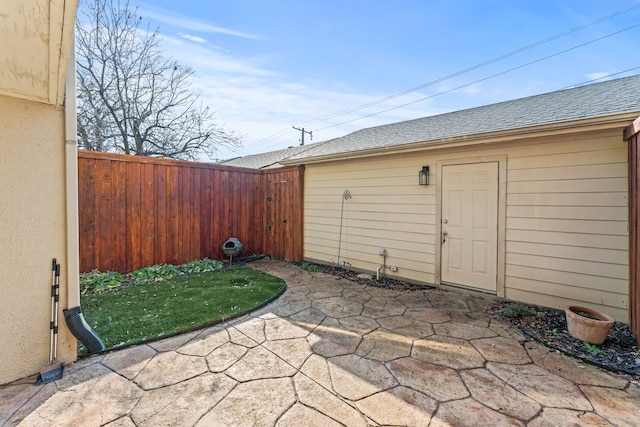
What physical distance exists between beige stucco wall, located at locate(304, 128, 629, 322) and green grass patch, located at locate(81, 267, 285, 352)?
2404 mm

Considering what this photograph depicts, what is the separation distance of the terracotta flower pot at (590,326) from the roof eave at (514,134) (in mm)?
2057

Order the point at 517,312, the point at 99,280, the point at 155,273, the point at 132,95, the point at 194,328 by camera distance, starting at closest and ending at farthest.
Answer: the point at 194,328, the point at 517,312, the point at 99,280, the point at 155,273, the point at 132,95

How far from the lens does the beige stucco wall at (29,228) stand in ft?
6.89

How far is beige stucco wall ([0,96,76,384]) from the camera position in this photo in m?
2.10

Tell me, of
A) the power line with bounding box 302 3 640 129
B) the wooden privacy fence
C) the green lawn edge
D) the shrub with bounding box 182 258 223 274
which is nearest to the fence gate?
the wooden privacy fence

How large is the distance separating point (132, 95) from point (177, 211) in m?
6.10

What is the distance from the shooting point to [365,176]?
215 inches

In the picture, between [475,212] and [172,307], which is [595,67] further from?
[172,307]

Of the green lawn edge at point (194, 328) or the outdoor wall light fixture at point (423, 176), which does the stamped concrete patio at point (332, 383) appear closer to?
the green lawn edge at point (194, 328)

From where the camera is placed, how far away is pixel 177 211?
557 cm

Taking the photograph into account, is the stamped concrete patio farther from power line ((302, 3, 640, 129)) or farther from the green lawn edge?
power line ((302, 3, 640, 129))

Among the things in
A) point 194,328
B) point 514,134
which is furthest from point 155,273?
point 514,134

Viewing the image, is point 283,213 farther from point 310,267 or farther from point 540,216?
point 540,216

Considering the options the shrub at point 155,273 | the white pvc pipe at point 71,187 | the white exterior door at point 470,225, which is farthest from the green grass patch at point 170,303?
the white exterior door at point 470,225
